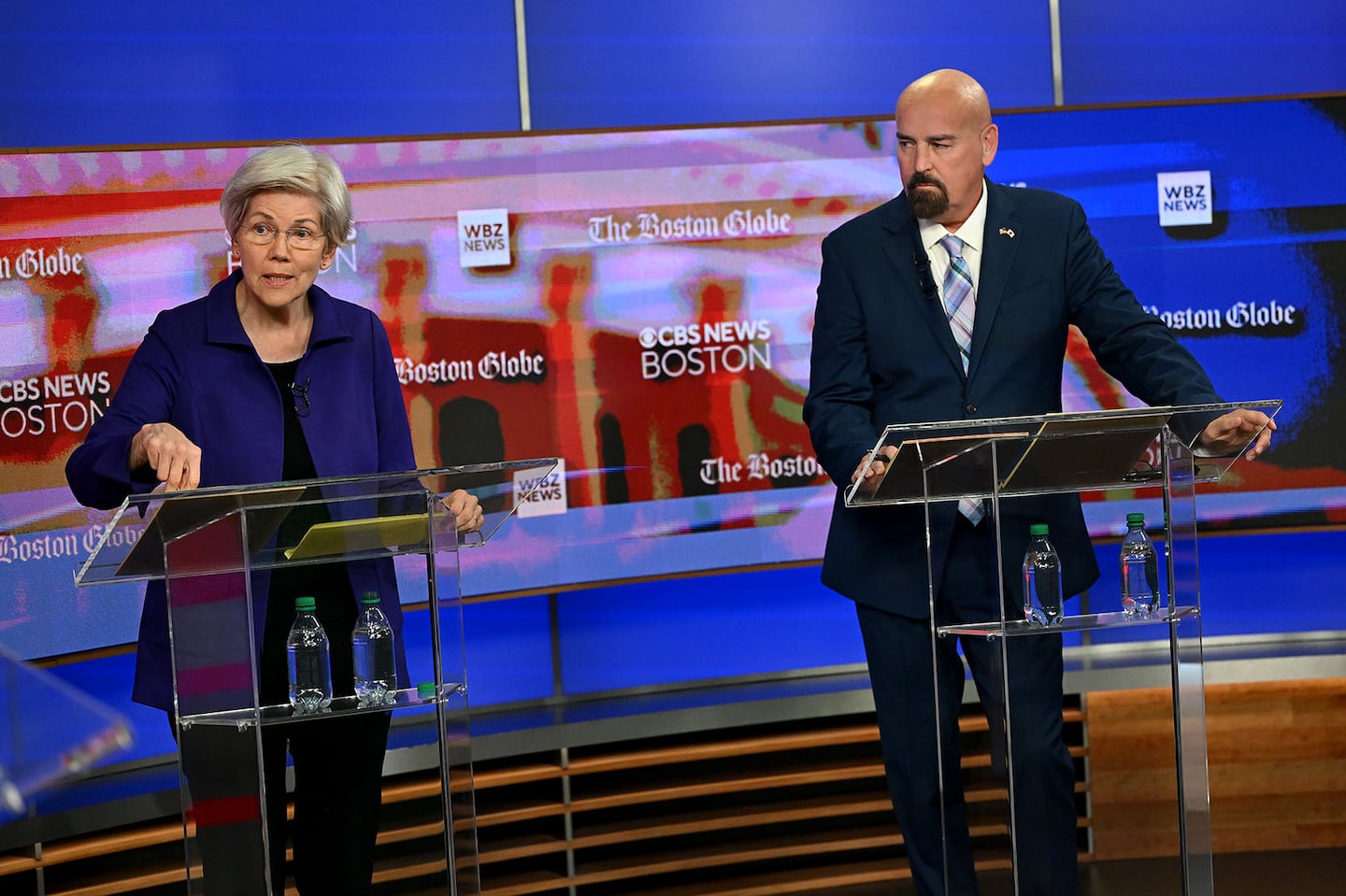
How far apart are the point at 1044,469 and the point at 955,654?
1.36 feet

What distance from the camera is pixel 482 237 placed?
14.4ft

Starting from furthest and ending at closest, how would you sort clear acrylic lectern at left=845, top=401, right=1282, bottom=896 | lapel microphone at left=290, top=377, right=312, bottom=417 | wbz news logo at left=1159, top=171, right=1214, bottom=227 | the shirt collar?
wbz news logo at left=1159, top=171, right=1214, bottom=227, the shirt collar, lapel microphone at left=290, top=377, right=312, bottom=417, clear acrylic lectern at left=845, top=401, right=1282, bottom=896

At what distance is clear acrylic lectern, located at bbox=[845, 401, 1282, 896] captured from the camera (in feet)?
7.50

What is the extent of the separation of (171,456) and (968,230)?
1570 millimetres

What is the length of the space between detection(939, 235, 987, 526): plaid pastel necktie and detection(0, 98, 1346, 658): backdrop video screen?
5.00 feet

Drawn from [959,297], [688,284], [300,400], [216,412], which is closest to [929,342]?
[959,297]

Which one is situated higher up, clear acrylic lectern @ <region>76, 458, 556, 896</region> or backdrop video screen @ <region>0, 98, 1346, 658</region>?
backdrop video screen @ <region>0, 98, 1346, 658</region>

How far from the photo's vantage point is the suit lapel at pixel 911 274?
285 cm

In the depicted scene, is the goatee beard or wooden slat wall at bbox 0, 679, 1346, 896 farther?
wooden slat wall at bbox 0, 679, 1346, 896

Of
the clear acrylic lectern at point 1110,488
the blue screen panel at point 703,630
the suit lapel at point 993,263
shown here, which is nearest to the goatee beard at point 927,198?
the suit lapel at point 993,263

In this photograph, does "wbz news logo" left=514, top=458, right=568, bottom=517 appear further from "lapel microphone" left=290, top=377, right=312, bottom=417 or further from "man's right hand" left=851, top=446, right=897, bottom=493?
"man's right hand" left=851, top=446, right=897, bottom=493

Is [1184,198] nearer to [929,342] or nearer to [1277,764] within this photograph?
[1277,764]

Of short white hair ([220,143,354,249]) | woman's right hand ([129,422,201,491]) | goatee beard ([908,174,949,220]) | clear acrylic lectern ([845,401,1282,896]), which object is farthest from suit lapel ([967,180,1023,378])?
woman's right hand ([129,422,201,491])

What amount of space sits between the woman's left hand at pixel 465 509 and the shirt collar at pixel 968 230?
45.3 inches
